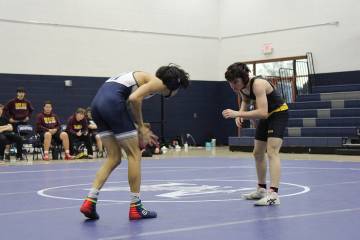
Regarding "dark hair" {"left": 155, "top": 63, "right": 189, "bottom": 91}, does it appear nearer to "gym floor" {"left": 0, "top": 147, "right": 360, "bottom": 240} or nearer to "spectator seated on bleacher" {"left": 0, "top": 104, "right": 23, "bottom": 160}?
Result: "gym floor" {"left": 0, "top": 147, "right": 360, "bottom": 240}

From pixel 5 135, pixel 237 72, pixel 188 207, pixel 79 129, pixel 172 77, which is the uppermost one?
pixel 237 72

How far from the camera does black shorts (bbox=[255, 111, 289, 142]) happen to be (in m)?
6.39

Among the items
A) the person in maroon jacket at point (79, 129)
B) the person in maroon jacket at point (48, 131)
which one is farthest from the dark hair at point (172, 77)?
the person in maroon jacket at point (79, 129)

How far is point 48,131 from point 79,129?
77 centimetres

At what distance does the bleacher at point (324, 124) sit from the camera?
1622cm

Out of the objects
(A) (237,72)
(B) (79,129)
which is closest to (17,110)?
(B) (79,129)

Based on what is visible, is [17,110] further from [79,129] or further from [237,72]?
[237,72]

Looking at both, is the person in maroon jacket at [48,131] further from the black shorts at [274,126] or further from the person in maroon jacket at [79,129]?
the black shorts at [274,126]

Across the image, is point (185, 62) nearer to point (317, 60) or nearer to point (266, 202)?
point (317, 60)

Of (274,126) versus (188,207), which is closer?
(188,207)

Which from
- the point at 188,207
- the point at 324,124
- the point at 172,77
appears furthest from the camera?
the point at 324,124

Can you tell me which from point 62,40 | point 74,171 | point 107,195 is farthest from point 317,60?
point 107,195

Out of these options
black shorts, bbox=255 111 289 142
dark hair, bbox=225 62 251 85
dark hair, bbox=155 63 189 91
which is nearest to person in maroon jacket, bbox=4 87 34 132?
black shorts, bbox=255 111 289 142

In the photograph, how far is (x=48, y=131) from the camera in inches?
575
